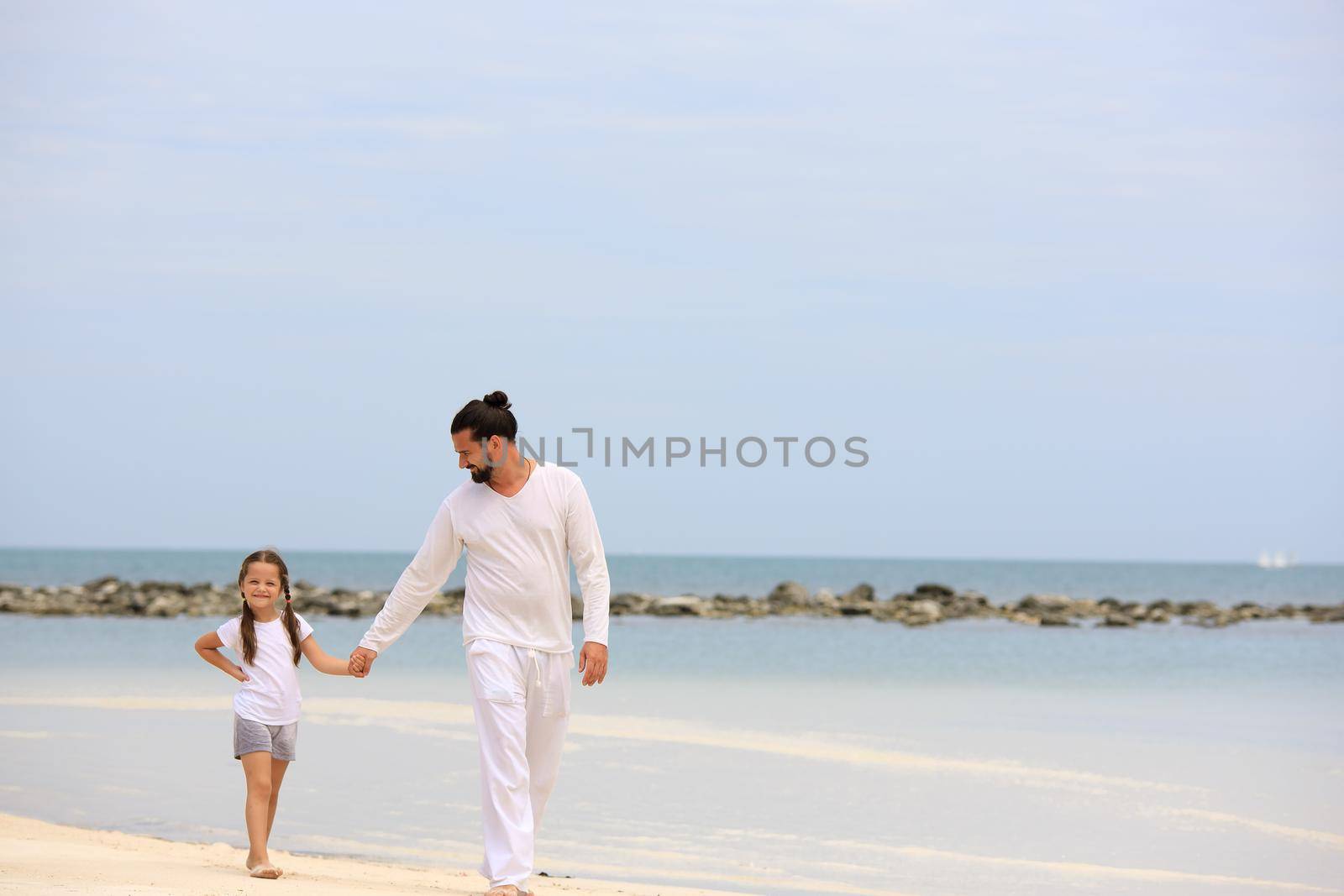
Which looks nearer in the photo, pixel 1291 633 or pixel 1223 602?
pixel 1291 633

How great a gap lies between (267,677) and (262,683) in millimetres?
31

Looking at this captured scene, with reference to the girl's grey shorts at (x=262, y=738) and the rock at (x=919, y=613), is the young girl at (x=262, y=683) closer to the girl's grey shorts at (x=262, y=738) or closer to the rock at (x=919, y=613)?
the girl's grey shorts at (x=262, y=738)

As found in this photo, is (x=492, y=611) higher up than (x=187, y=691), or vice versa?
(x=492, y=611)

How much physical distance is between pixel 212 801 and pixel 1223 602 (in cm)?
4556

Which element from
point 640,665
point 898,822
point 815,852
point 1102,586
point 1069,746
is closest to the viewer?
point 815,852

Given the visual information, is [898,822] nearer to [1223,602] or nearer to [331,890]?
[331,890]

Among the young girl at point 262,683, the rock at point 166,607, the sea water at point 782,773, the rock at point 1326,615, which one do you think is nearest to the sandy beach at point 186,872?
the young girl at point 262,683

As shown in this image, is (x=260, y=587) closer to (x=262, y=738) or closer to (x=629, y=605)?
(x=262, y=738)

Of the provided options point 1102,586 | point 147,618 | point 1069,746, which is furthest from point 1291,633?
point 1102,586

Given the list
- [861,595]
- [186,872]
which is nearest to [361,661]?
[186,872]

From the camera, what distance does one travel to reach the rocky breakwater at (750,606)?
27844mm

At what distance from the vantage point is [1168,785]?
8977 mm

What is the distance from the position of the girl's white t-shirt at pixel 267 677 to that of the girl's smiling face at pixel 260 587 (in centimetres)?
7

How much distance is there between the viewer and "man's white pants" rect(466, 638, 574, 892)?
16.1 feet
